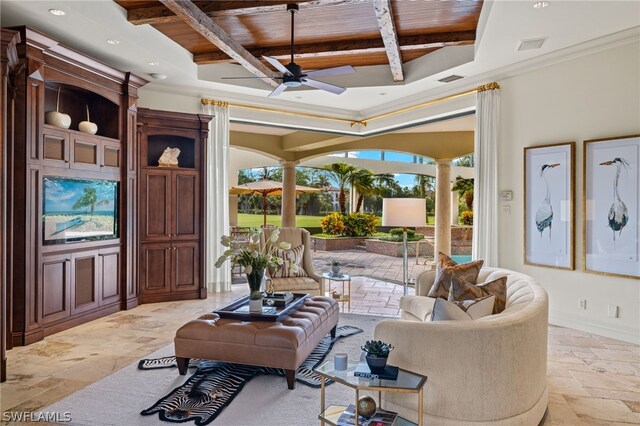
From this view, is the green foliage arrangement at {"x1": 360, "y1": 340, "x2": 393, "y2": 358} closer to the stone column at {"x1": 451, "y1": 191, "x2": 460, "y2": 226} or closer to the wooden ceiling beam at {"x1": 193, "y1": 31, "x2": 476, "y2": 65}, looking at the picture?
the wooden ceiling beam at {"x1": 193, "y1": 31, "x2": 476, "y2": 65}

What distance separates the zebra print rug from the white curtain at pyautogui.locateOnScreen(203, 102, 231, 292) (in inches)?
119

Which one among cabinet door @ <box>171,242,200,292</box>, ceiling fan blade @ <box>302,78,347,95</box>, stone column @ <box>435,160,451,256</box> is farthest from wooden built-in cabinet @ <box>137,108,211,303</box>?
stone column @ <box>435,160,451,256</box>

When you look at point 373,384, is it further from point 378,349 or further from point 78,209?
point 78,209

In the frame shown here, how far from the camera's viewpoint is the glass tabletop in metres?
2.12

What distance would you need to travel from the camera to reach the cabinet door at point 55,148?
437 cm

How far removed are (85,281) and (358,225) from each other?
34.0 ft

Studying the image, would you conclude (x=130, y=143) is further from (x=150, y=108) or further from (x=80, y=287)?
(x=80, y=287)

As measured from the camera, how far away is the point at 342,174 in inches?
627

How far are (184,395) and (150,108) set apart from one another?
473 cm

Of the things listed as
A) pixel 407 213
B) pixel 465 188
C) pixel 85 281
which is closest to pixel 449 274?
pixel 407 213

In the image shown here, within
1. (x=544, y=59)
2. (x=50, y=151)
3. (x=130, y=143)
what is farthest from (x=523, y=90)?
(x=50, y=151)

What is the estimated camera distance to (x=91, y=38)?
15.2ft

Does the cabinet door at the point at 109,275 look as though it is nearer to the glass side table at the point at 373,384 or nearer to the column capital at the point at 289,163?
the glass side table at the point at 373,384

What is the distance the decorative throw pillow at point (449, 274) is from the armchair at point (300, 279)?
1695 millimetres
